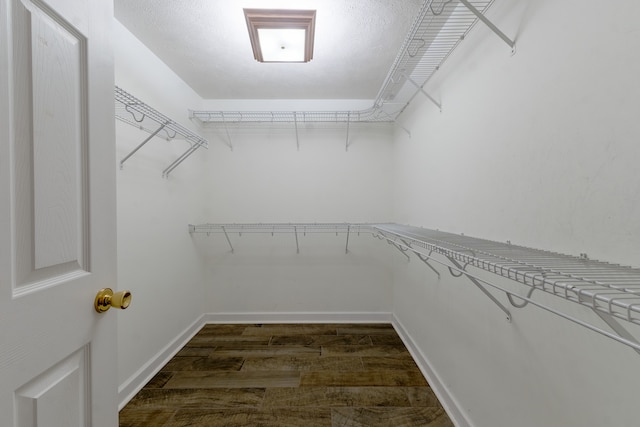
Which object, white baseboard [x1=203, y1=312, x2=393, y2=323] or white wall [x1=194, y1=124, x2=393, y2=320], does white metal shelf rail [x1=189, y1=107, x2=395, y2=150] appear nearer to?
white wall [x1=194, y1=124, x2=393, y2=320]

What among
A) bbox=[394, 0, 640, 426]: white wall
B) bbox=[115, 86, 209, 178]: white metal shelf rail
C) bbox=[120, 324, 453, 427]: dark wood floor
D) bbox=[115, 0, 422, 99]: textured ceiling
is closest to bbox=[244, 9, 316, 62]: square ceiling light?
bbox=[115, 0, 422, 99]: textured ceiling

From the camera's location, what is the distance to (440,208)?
1.66 m

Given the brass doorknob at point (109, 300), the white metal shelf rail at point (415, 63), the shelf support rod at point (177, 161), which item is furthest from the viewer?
the shelf support rod at point (177, 161)

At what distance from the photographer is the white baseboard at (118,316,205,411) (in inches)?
62.4

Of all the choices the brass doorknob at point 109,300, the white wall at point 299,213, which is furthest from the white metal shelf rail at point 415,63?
the brass doorknob at point 109,300

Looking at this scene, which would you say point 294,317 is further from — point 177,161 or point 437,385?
point 177,161

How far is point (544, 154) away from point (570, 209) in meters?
0.20

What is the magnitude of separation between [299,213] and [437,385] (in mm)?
1685

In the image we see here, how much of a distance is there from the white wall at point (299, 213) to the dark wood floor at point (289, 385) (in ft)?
1.16

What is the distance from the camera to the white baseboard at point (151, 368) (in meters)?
1.58

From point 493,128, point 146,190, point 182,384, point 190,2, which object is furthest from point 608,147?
point 182,384

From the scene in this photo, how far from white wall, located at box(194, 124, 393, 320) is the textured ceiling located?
0.41m

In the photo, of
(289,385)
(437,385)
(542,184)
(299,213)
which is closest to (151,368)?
(289,385)

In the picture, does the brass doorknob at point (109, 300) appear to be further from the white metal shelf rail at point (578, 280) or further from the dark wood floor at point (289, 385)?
the dark wood floor at point (289, 385)
